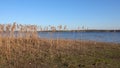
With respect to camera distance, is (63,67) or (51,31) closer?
(63,67)

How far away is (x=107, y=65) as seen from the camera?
8727mm

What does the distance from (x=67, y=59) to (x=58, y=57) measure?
1.98 ft

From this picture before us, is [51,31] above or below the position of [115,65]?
above

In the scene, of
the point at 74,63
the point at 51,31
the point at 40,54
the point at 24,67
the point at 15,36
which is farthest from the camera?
the point at 51,31

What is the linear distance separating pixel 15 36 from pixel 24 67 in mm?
6962

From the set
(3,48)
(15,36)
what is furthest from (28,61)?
(15,36)

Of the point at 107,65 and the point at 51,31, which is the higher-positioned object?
the point at 51,31

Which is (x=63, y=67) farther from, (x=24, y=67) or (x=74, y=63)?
(x=24, y=67)

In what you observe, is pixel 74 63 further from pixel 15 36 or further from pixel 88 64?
pixel 15 36

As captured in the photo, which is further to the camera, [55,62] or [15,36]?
[15,36]

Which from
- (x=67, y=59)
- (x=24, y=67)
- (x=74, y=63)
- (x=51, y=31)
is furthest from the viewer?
(x=51, y=31)

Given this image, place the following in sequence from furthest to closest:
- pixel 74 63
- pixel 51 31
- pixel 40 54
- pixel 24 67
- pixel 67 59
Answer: pixel 51 31, pixel 40 54, pixel 67 59, pixel 74 63, pixel 24 67

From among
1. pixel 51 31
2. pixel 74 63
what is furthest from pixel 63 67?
pixel 51 31

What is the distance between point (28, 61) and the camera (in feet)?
31.1
